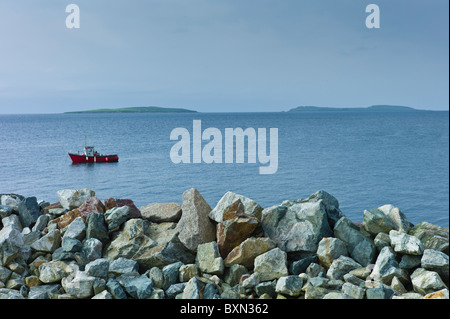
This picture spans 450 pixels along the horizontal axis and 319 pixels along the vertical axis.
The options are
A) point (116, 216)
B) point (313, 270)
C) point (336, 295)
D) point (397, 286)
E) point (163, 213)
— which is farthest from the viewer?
point (163, 213)

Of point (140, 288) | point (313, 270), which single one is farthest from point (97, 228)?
point (313, 270)

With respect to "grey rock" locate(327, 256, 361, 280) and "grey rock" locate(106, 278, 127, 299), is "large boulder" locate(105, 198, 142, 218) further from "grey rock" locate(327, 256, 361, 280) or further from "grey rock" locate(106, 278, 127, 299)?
"grey rock" locate(327, 256, 361, 280)

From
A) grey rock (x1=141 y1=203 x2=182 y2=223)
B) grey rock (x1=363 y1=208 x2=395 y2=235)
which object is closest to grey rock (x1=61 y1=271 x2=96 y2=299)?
grey rock (x1=141 y1=203 x2=182 y2=223)

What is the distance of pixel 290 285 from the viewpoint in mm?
4961

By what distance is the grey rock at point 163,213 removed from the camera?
641cm

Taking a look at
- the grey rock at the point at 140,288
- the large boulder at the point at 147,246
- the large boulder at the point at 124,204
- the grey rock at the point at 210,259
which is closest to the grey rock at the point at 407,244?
the grey rock at the point at 210,259

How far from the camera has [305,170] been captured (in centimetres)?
2259

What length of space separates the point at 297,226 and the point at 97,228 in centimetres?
292

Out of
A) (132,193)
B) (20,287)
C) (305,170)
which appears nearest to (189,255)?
(20,287)

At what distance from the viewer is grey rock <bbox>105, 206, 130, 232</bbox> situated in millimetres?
6227

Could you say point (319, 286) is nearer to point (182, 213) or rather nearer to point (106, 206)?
point (182, 213)

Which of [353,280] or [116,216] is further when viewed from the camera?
[116,216]

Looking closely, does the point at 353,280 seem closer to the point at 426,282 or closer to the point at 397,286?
the point at 397,286

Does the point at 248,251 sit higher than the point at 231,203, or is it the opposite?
the point at 231,203
